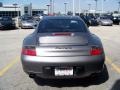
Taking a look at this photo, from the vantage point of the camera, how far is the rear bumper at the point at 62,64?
571cm

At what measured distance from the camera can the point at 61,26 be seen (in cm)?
700

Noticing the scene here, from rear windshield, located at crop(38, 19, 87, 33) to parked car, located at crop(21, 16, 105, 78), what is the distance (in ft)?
2.20

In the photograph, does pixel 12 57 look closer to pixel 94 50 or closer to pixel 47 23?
pixel 47 23

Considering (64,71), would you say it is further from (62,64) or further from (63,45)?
(63,45)

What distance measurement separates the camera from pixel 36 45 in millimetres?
5945

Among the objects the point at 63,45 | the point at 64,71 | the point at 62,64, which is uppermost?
the point at 63,45

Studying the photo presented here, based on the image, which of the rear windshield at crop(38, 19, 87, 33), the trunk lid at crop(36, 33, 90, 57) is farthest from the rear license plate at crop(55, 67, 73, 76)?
the rear windshield at crop(38, 19, 87, 33)

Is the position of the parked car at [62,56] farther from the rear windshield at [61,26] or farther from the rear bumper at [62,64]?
the rear windshield at [61,26]

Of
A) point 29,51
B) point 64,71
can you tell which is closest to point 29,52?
point 29,51

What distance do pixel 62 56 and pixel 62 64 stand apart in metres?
0.17

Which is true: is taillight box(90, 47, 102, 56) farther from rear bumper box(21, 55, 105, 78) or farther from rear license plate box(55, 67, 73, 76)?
rear license plate box(55, 67, 73, 76)

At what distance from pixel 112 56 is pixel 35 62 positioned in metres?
5.40

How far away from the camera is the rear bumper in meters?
5.71

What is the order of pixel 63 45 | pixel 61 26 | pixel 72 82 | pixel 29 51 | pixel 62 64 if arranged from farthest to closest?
pixel 61 26, pixel 72 82, pixel 29 51, pixel 63 45, pixel 62 64
